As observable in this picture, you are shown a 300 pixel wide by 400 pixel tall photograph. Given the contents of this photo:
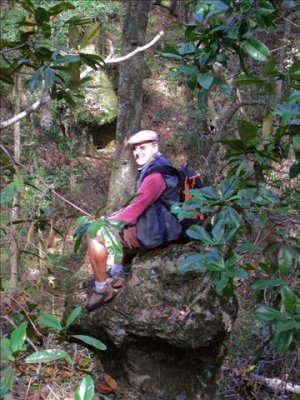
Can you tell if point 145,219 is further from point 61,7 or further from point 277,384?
point 61,7

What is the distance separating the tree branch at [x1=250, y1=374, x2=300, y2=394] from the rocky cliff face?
915 mm

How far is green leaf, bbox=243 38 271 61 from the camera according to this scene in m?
1.97

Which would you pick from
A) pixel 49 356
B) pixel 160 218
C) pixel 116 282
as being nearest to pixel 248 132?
pixel 49 356

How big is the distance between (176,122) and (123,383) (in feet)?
27.7

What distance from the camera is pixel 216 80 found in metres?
2.03

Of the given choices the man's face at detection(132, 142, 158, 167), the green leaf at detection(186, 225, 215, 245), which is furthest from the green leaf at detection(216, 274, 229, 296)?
the man's face at detection(132, 142, 158, 167)

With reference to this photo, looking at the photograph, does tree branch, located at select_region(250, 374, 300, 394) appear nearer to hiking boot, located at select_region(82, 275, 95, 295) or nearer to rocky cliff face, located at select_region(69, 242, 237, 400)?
rocky cliff face, located at select_region(69, 242, 237, 400)

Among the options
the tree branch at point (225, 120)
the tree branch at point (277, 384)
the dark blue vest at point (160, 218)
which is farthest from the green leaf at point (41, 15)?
the tree branch at point (277, 384)

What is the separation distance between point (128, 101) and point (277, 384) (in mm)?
3657

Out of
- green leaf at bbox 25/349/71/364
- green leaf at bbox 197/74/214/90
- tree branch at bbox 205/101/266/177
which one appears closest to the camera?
green leaf at bbox 25/349/71/364

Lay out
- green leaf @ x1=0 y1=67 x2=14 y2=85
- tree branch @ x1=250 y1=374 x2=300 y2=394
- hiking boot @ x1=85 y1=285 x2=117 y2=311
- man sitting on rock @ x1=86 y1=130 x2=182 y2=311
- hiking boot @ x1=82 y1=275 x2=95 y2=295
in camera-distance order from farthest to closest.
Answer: tree branch @ x1=250 y1=374 x2=300 y2=394, hiking boot @ x1=82 y1=275 x2=95 y2=295, hiking boot @ x1=85 y1=285 x2=117 y2=311, man sitting on rock @ x1=86 y1=130 x2=182 y2=311, green leaf @ x1=0 y1=67 x2=14 y2=85

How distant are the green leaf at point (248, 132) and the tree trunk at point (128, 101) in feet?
12.9

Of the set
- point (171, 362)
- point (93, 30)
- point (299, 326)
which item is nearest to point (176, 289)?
point (171, 362)

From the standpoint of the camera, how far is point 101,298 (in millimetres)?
4086
